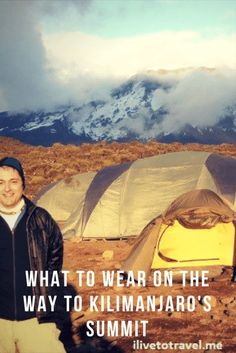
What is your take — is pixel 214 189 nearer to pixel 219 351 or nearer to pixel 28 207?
pixel 219 351

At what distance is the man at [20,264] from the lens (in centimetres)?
375

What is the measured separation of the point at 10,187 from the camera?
3.79 metres

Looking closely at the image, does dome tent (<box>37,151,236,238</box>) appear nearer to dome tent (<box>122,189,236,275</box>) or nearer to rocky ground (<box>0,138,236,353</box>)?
rocky ground (<box>0,138,236,353</box>)

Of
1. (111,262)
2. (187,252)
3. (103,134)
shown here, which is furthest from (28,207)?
(103,134)

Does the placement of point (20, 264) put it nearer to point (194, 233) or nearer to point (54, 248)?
→ point (54, 248)

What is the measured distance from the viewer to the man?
375 cm

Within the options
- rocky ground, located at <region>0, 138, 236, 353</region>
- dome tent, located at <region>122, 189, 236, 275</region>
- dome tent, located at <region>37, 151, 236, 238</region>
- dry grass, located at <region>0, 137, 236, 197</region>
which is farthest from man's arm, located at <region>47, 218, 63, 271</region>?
dry grass, located at <region>0, 137, 236, 197</region>

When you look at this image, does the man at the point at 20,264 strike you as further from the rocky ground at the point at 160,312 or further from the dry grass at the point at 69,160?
the dry grass at the point at 69,160

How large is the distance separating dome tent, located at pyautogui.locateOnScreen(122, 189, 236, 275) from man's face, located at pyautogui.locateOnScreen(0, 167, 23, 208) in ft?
20.4

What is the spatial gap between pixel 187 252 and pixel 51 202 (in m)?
7.44

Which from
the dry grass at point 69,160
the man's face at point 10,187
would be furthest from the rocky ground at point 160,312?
the dry grass at point 69,160

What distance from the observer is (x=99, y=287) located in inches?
370

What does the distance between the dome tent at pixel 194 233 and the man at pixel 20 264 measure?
240 inches

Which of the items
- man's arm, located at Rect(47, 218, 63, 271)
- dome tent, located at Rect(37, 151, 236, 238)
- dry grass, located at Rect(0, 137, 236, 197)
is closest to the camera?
man's arm, located at Rect(47, 218, 63, 271)
